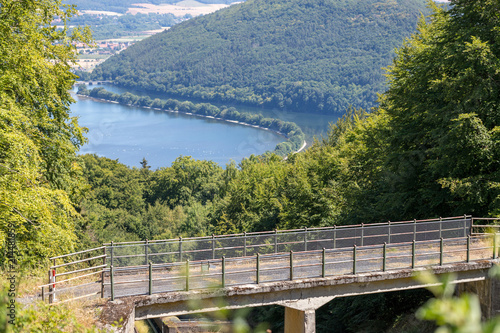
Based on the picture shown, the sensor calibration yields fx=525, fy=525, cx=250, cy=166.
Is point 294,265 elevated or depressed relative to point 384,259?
depressed

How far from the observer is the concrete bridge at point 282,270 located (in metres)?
15.3

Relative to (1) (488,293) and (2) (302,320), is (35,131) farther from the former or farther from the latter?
(1) (488,293)

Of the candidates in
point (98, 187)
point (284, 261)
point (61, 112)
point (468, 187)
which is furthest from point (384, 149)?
point (98, 187)

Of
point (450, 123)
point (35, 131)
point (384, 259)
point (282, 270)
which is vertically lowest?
point (282, 270)

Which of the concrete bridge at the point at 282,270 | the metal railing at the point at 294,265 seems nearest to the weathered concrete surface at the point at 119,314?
the concrete bridge at the point at 282,270

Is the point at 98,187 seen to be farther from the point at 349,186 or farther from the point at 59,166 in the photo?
the point at 59,166

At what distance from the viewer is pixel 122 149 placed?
195375mm

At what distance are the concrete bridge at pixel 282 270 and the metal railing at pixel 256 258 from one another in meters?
0.03

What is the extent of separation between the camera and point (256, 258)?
55.5 ft

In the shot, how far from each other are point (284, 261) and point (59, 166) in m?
8.62

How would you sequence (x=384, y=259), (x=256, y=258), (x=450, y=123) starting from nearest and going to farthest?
(x=256, y=258) < (x=384, y=259) < (x=450, y=123)

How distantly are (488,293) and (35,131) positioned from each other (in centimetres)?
1655

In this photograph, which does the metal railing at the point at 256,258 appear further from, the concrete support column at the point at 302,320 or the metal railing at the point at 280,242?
the concrete support column at the point at 302,320

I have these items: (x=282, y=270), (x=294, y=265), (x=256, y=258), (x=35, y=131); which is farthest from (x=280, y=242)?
(x=35, y=131)
